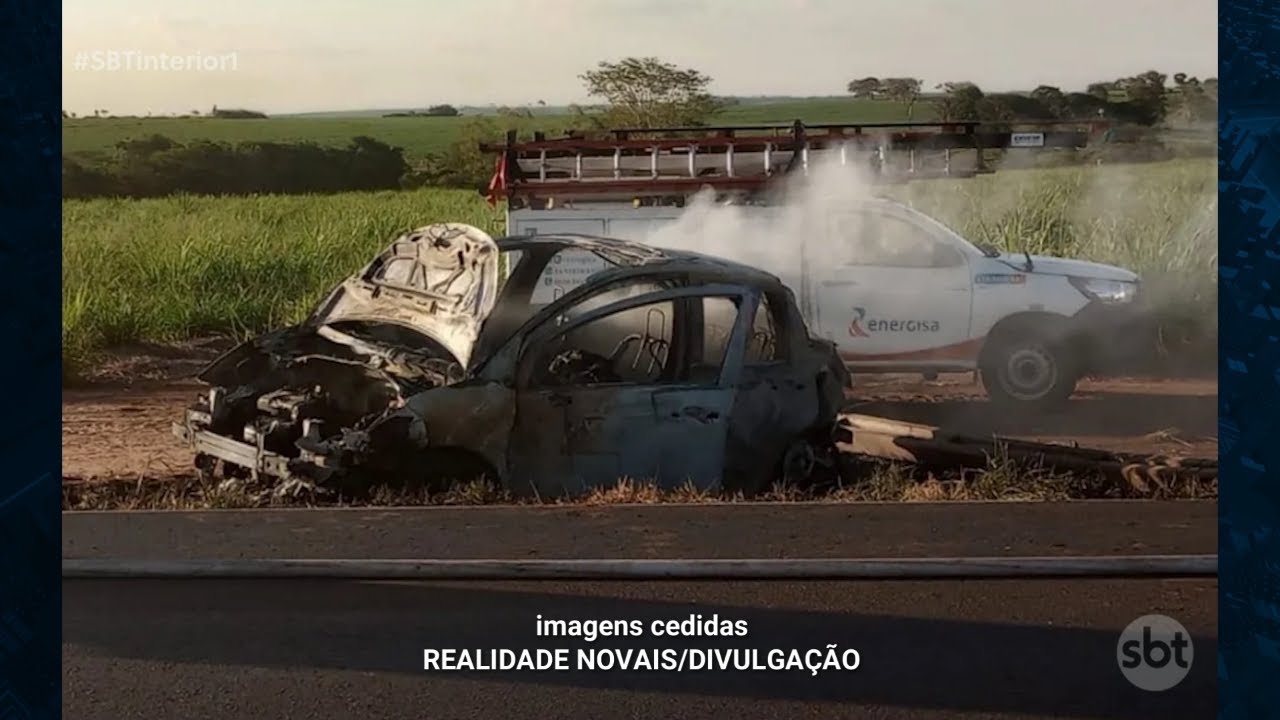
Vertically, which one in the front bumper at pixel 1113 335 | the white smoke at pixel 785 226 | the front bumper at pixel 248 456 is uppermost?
the white smoke at pixel 785 226

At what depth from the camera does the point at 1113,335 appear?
12.7ft

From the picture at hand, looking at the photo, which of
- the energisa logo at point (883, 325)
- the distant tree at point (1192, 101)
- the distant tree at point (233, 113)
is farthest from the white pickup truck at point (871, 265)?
the distant tree at point (233, 113)

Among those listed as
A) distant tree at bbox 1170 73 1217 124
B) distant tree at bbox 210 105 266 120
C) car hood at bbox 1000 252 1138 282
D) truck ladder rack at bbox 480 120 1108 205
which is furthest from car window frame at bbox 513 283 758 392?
distant tree at bbox 1170 73 1217 124

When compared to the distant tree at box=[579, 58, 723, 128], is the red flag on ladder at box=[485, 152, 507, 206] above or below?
below

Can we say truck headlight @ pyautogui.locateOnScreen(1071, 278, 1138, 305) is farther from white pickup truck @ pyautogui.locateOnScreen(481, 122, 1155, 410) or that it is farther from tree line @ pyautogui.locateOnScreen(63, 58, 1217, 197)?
tree line @ pyautogui.locateOnScreen(63, 58, 1217, 197)

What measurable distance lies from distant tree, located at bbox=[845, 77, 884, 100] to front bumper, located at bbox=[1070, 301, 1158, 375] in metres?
0.79

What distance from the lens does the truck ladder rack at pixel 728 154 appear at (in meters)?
3.68

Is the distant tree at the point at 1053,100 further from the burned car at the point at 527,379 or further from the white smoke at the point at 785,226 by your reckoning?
the burned car at the point at 527,379

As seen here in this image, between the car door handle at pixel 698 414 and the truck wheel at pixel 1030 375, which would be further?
the truck wheel at pixel 1030 375

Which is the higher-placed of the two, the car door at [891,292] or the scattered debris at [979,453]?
the car door at [891,292]

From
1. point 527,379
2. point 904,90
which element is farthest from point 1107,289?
point 527,379

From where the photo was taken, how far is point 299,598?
3549 millimetres
